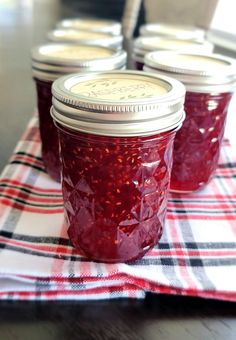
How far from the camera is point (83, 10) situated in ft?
5.88

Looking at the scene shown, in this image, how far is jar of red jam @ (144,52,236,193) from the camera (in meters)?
0.43

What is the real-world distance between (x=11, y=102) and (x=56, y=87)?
43 centimetres

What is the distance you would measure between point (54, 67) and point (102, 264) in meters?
0.22

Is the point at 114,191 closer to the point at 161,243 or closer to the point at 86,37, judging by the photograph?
the point at 161,243

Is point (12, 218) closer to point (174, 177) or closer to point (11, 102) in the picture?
point (174, 177)

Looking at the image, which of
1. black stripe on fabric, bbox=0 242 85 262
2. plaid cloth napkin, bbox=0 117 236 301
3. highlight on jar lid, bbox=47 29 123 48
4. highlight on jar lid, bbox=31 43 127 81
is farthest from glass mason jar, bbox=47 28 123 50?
black stripe on fabric, bbox=0 242 85 262

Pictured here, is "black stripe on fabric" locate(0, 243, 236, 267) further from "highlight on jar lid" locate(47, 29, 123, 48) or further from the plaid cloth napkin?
"highlight on jar lid" locate(47, 29, 123, 48)

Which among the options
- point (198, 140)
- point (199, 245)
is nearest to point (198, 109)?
point (198, 140)

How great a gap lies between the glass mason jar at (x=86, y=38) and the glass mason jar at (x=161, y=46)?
0.04m

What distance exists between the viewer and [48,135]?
51cm

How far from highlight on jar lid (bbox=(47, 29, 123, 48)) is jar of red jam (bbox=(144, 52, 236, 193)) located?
0.52 ft

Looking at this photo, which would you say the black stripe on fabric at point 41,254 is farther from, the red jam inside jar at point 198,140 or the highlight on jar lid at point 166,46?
the highlight on jar lid at point 166,46

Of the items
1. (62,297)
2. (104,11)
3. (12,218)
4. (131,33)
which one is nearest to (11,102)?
(12,218)

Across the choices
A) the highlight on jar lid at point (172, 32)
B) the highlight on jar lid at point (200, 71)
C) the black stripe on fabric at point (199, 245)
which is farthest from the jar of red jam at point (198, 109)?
the highlight on jar lid at point (172, 32)
